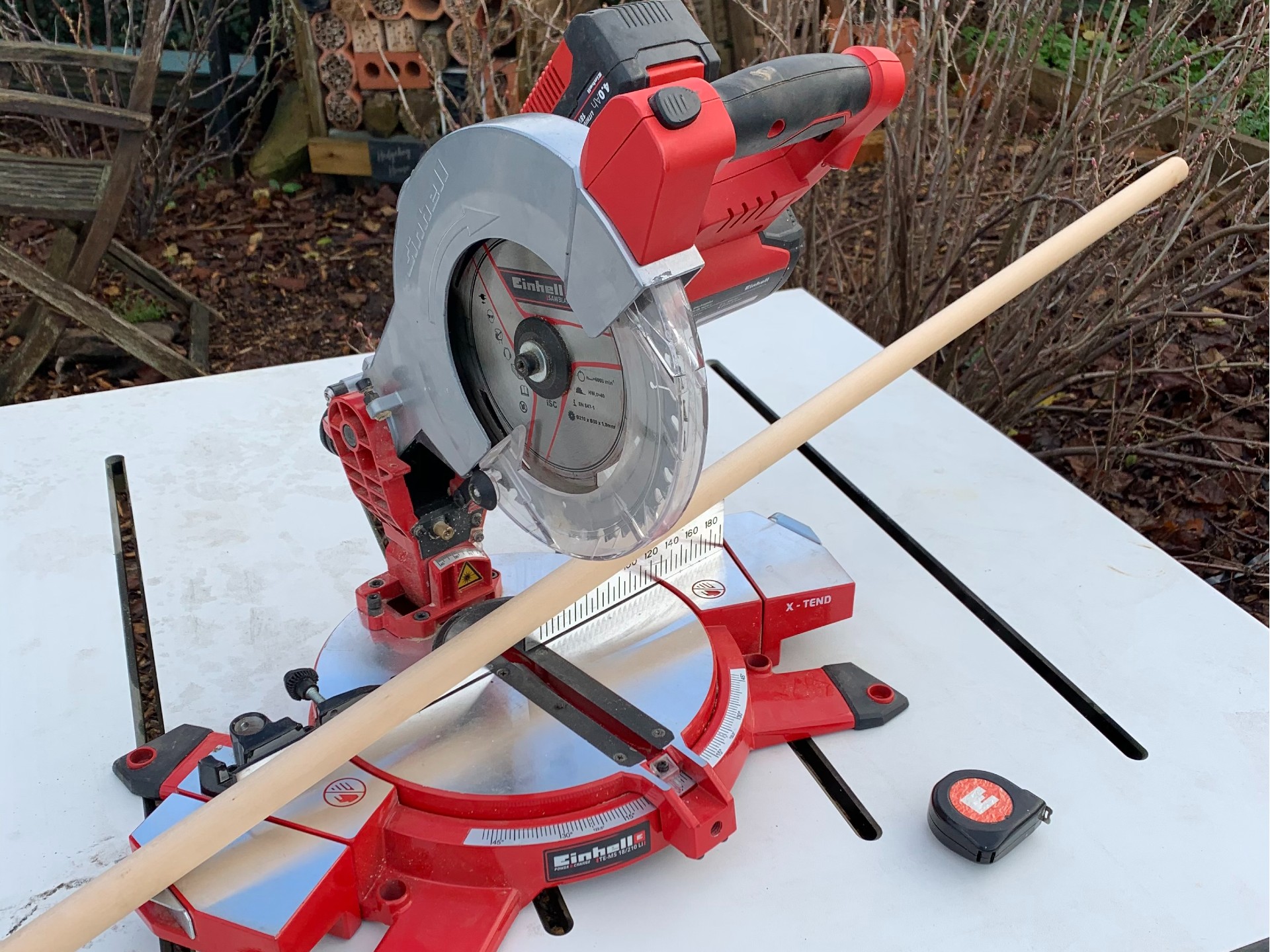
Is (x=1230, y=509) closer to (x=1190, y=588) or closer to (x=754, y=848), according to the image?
(x=1190, y=588)

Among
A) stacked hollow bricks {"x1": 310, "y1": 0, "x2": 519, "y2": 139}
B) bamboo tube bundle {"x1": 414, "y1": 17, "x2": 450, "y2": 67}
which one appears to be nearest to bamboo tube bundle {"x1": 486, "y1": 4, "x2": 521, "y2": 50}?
stacked hollow bricks {"x1": 310, "y1": 0, "x2": 519, "y2": 139}

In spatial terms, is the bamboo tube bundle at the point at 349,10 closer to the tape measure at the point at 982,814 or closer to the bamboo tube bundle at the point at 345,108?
the bamboo tube bundle at the point at 345,108

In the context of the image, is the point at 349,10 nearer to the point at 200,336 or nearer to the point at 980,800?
the point at 200,336

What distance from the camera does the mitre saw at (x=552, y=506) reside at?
86 cm

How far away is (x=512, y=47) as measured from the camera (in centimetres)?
350

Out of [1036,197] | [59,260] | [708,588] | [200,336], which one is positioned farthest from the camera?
[200,336]

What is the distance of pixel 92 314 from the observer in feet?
9.07

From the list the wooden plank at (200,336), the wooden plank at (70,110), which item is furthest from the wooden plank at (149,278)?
the wooden plank at (70,110)

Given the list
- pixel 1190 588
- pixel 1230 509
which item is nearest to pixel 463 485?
pixel 1190 588

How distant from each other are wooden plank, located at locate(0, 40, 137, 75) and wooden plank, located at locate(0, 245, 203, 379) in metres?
0.45

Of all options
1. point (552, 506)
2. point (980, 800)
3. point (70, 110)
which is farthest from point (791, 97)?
point (70, 110)

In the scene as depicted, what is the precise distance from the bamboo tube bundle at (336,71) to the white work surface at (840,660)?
78.6 inches

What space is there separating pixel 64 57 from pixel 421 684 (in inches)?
95.8

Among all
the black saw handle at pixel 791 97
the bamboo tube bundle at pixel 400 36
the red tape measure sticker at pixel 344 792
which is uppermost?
the black saw handle at pixel 791 97
